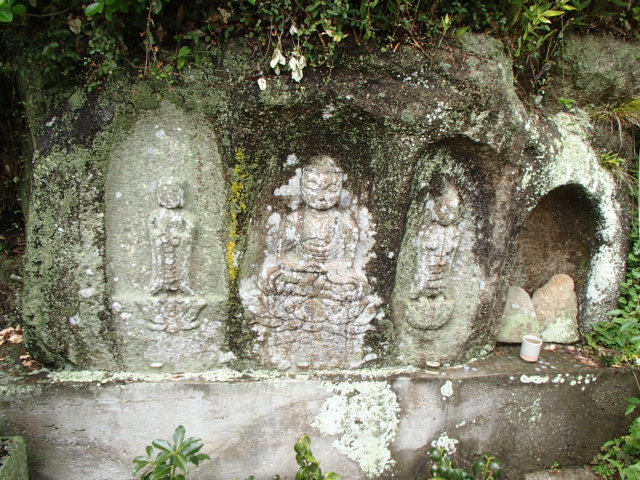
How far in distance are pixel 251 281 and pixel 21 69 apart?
5.55 feet

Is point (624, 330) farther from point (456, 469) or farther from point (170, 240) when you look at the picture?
point (170, 240)

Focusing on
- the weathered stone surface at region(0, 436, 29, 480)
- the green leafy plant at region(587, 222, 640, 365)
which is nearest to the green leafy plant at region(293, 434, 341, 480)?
the weathered stone surface at region(0, 436, 29, 480)

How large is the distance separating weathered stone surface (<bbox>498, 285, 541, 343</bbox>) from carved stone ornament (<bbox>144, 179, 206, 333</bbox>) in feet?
6.75

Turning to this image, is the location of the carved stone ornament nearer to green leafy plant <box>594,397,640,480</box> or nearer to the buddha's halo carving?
the buddha's halo carving

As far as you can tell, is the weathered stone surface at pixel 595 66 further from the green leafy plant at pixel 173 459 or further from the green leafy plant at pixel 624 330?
the green leafy plant at pixel 173 459

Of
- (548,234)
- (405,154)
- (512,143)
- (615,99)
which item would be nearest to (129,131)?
(405,154)

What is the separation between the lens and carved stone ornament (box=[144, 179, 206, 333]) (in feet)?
8.84

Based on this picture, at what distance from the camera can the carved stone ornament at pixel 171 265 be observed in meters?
2.69

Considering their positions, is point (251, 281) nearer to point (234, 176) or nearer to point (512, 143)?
point (234, 176)

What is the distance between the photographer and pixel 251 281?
2.90 meters

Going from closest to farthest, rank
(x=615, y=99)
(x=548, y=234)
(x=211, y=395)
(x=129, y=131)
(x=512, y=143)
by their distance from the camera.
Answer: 1. (x=129, y=131)
2. (x=512, y=143)
3. (x=211, y=395)
4. (x=615, y=99)
5. (x=548, y=234)

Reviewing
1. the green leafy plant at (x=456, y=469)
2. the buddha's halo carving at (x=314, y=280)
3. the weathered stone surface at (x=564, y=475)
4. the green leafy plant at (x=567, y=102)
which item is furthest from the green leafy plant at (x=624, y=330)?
the buddha's halo carving at (x=314, y=280)

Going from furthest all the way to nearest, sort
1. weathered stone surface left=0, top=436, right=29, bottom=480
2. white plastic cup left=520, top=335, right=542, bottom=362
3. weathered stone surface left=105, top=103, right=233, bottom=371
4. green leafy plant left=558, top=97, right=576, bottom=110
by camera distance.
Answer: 1. white plastic cup left=520, top=335, right=542, bottom=362
2. green leafy plant left=558, top=97, right=576, bottom=110
3. weathered stone surface left=105, top=103, right=233, bottom=371
4. weathered stone surface left=0, top=436, right=29, bottom=480

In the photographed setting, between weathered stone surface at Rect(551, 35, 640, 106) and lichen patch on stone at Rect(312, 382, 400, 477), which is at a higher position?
weathered stone surface at Rect(551, 35, 640, 106)
